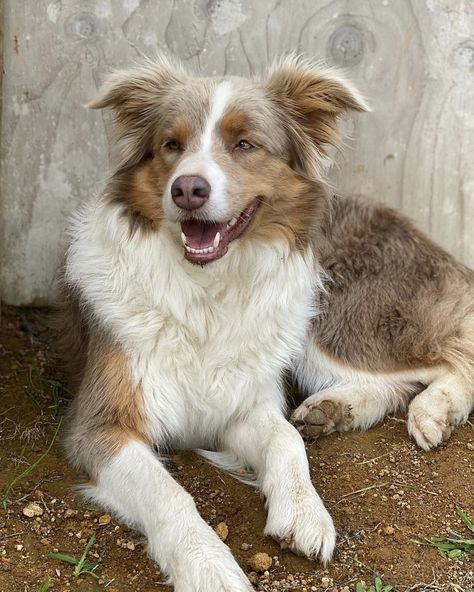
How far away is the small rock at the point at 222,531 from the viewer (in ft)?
10.9

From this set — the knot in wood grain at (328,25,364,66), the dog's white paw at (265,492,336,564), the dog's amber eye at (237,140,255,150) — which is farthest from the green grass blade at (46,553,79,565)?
the knot in wood grain at (328,25,364,66)

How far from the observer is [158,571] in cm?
318

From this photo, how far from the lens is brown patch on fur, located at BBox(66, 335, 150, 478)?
142 inches

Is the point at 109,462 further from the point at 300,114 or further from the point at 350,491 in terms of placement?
the point at 300,114

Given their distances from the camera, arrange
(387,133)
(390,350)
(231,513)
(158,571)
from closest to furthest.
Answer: (158,571) → (231,513) → (390,350) → (387,133)

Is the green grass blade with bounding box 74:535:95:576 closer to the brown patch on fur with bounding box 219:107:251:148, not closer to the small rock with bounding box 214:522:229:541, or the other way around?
the small rock with bounding box 214:522:229:541

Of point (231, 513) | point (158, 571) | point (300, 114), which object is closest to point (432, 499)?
point (231, 513)

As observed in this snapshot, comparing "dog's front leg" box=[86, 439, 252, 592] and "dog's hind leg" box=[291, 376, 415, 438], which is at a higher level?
"dog's hind leg" box=[291, 376, 415, 438]

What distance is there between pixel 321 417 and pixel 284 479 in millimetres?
664

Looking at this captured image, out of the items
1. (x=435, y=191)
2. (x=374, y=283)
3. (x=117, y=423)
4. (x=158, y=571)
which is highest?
(x=435, y=191)

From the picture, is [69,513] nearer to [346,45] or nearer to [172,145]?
[172,145]

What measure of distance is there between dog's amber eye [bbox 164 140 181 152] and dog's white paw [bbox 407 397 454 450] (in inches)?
65.3

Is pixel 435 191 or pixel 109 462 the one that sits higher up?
pixel 435 191

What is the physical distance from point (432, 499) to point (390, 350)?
942 millimetres
